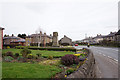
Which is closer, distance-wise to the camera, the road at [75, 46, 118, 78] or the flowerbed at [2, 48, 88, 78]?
the flowerbed at [2, 48, 88, 78]

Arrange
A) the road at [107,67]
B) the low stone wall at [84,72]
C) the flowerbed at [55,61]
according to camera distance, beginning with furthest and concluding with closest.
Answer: the road at [107,67] < the flowerbed at [55,61] < the low stone wall at [84,72]

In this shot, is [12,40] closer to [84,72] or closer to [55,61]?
[55,61]

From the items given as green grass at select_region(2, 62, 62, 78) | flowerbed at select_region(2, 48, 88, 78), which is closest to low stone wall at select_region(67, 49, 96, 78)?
flowerbed at select_region(2, 48, 88, 78)

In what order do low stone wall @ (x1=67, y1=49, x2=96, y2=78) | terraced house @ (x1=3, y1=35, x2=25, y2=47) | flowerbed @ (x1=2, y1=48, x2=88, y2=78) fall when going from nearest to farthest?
low stone wall @ (x1=67, y1=49, x2=96, y2=78) < flowerbed @ (x1=2, y1=48, x2=88, y2=78) < terraced house @ (x1=3, y1=35, x2=25, y2=47)

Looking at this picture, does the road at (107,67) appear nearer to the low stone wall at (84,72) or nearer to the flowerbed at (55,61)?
the low stone wall at (84,72)

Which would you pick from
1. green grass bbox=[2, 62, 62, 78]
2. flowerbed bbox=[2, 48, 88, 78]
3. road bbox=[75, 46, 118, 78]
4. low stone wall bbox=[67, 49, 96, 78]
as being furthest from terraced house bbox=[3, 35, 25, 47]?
low stone wall bbox=[67, 49, 96, 78]

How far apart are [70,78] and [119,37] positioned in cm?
5623

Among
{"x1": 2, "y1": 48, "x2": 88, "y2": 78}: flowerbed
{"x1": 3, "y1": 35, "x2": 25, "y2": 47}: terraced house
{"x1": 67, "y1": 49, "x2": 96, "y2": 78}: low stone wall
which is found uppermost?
{"x1": 3, "y1": 35, "x2": 25, "y2": 47}: terraced house

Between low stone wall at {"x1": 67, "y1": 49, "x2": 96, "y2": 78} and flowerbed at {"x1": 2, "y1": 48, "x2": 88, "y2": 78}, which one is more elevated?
low stone wall at {"x1": 67, "y1": 49, "x2": 96, "y2": 78}

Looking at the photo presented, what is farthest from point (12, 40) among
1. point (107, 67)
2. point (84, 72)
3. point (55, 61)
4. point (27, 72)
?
point (84, 72)

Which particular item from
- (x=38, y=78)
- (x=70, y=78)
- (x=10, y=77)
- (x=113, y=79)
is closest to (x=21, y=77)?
(x=10, y=77)

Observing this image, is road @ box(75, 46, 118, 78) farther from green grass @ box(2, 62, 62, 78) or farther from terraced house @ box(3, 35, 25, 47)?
terraced house @ box(3, 35, 25, 47)

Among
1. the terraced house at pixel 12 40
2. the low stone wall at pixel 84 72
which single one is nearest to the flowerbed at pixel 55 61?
the low stone wall at pixel 84 72

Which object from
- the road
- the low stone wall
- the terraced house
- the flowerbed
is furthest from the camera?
the terraced house
